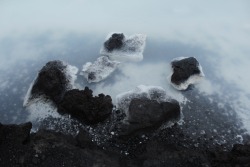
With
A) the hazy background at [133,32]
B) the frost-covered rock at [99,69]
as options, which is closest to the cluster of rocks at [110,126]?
the frost-covered rock at [99,69]

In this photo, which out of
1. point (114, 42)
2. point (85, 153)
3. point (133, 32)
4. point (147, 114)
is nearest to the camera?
point (85, 153)

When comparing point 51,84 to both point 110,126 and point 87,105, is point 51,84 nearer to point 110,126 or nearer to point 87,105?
point 87,105

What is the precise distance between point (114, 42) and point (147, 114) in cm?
95

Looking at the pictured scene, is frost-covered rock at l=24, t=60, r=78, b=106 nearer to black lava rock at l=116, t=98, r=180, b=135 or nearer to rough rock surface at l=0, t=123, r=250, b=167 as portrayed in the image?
rough rock surface at l=0, t=123, r=250, b=167

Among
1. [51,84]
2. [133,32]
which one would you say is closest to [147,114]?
[51,84]

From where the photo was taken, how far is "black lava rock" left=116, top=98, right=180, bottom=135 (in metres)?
2.83

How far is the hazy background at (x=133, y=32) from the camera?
3.27 m

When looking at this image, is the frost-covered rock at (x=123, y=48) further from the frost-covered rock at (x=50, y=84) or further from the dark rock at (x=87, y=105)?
the dark rock at (x=87, y=105)

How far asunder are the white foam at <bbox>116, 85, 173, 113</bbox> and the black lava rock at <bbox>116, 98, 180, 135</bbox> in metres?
0.10

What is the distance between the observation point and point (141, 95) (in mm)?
3109

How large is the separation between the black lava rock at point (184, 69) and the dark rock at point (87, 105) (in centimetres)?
65

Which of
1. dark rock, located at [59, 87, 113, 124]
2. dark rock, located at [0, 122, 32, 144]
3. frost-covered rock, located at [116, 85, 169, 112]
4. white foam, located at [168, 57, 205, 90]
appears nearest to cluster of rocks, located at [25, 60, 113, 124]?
dark rock, located at [59, 87, 113, 124]

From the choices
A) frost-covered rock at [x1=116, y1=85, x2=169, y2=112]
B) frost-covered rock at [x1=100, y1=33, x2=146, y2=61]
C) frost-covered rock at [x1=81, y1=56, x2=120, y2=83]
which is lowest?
frost-covered rock at [x1=116, y1=85, x2=169, y2=112]

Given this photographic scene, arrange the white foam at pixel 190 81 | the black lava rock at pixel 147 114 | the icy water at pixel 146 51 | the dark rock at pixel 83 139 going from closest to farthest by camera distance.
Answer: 1. the dark rock at pixel 83 139
2. the black lava rock at pixel 147 114
3. the icy water at pixel 146 51
4. the white foam at pixel 190 81
